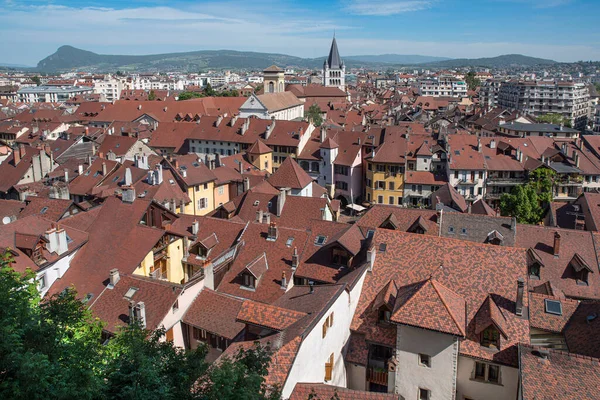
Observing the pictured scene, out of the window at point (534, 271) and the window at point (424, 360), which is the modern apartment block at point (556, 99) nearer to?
the window at point (534, 271)

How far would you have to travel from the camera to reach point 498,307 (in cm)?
2684

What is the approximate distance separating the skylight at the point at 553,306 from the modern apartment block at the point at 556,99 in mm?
149356

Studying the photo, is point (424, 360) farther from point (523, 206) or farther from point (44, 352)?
point (523, 206)

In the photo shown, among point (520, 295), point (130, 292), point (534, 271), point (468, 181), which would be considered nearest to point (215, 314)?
point (130, 292)

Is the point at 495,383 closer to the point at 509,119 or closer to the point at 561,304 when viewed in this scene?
the point at 561,304

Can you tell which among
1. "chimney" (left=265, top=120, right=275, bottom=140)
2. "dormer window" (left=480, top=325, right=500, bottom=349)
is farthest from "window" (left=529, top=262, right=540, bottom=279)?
"chimney" (left=265, top=120, right=275, bottom=140)

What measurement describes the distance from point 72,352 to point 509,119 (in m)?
116

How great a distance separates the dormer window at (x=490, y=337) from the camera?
2556cm

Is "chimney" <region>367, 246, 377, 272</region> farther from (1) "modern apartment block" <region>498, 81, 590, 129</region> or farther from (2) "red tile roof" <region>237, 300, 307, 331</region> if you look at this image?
(1) "modern apartment block" <region>498, 81, 590, 129</region>

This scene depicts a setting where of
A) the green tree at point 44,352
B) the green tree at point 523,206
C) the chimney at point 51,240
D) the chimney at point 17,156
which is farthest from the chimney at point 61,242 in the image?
the green tree at point 523,206

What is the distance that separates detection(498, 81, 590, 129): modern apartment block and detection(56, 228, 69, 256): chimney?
162 m

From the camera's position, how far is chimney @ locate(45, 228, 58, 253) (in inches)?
1292

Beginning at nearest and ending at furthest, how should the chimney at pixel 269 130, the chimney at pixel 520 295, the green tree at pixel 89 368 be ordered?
the green tree at pixel 89 368
the chimney at pixel 520 295
the chimney at pixel 269 130

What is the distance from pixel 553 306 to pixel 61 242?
1253 inches
